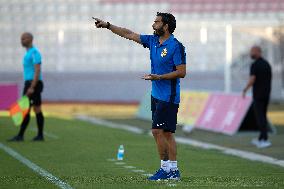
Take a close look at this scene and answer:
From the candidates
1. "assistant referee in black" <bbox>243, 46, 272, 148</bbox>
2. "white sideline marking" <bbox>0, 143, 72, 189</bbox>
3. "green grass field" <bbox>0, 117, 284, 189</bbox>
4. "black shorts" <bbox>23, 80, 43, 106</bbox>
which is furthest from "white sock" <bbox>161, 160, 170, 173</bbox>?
"assistant referee in black" <bbox>243, 46, 272, 148</bbox>

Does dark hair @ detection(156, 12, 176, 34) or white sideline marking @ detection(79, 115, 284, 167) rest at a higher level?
dark hair @ detection(156, 12, 176, 34)

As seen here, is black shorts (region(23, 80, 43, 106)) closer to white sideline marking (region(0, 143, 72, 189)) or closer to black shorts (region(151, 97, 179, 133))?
white sideline marking (region(0, 143, 72, 189))

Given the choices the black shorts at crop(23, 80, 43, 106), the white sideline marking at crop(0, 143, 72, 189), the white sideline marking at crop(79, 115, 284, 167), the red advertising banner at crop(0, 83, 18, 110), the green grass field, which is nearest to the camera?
the white sideline marking at crop(0, 143, 72, 189)

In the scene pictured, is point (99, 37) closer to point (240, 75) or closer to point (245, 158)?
point (240, 75)

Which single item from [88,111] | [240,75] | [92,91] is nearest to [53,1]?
[92,91]

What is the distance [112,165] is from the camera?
49.8ft

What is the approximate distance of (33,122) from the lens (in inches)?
1121

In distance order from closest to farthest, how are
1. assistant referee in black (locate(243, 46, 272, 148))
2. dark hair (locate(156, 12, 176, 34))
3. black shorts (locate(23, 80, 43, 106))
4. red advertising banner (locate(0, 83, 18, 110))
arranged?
1. dark hair (locate(156, 12, 176, 34))
2. black shorts (locate(23, 80, 43, 106))
3. assistant referee in black (locate(243, 46, 272, 148))
4. red advertising banner (locate(0, 83, 18, 110))

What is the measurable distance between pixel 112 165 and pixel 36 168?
126 cm

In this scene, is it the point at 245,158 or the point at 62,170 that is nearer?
the point at 62,170

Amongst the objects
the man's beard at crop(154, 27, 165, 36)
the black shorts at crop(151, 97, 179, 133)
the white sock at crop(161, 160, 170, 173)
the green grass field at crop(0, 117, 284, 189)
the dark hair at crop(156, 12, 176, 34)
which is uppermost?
the dark hair at crop(156, 12, 176, 34)

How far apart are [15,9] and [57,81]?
14.0 feet

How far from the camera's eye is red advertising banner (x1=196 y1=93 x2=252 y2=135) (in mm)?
24828

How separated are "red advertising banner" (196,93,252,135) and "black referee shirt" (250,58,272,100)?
3.67 meters
